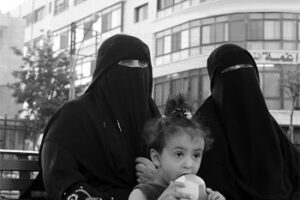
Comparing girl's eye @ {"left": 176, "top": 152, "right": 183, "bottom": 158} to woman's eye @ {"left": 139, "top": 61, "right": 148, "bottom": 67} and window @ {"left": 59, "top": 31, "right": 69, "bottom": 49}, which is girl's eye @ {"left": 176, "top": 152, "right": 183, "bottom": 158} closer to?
woman's eye @ {"left": 139, "top": 61, "right": 148, "bottom": 67}

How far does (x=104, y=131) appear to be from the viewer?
3012 millimetres

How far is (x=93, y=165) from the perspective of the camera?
2.95m

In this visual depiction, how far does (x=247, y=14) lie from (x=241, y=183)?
62.7 ft

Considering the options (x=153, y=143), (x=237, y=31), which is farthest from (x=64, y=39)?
(x=153, y=143)

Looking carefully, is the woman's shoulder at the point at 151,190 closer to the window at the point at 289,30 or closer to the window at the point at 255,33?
the window at the point at 255,33

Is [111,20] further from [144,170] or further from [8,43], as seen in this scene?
[144,170]

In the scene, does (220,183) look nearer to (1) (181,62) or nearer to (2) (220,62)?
(2) (220,62)

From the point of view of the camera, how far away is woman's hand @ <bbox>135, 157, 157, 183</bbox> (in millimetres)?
2852

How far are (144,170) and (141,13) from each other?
77.1 feet

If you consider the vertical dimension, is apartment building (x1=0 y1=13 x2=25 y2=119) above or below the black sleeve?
above

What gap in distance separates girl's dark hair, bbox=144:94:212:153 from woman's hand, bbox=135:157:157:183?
0.23 metres

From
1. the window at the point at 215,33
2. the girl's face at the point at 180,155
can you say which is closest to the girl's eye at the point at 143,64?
the girl's face at the point at 180,155

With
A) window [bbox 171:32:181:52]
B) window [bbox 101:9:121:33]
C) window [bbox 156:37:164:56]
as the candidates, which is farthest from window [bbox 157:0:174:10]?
window [bbox 101:9:121:33]

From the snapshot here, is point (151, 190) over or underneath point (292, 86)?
underneath
